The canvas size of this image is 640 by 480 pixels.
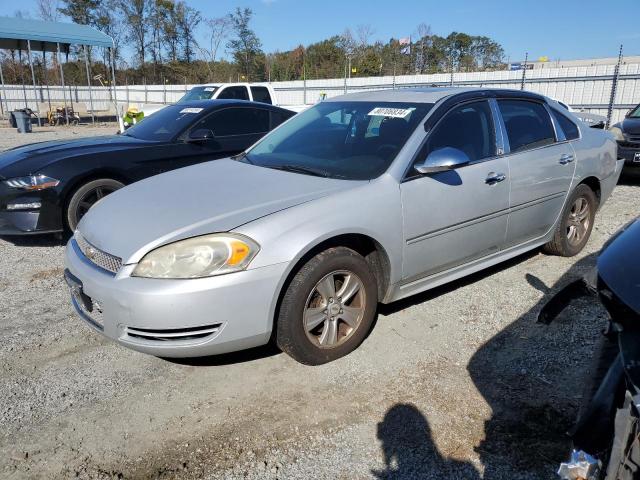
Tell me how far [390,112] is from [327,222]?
51.5 inches

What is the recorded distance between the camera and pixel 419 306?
393cm

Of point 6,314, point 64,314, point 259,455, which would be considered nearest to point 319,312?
point 259,455

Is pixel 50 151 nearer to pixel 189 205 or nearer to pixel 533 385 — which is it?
pixel 189 205

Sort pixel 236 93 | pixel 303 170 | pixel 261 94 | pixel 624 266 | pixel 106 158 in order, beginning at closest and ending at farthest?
pixel 624 266 < pixel 303 170 < pixel 106 158 < pixel 236 93 < pixel 261 94

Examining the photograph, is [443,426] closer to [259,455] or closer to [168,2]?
[259,455]

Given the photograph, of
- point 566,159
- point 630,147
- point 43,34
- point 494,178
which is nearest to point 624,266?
point 494,178

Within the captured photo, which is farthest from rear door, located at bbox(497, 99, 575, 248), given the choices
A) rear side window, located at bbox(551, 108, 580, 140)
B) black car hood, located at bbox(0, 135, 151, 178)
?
black car hood, located at bbox(0, 135, 151, 178)

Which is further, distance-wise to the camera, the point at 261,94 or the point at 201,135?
the point at 261,94

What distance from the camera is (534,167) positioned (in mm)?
4109

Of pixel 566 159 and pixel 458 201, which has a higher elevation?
pixel 566 159

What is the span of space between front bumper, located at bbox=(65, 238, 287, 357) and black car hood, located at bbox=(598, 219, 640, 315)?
1.53 metres

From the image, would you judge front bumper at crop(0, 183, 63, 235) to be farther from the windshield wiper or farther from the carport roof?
→ the carport roof

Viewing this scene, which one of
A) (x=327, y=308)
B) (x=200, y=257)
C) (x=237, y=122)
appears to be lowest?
(x=327, y=308)

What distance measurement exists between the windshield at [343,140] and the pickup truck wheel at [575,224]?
1.94 meters
